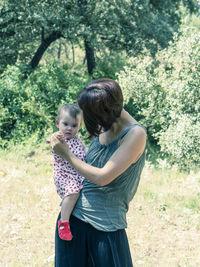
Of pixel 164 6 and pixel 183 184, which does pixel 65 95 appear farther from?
pixel 164 6

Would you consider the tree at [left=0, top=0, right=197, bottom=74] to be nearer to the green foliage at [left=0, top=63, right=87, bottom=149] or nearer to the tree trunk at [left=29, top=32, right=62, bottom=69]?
the tree trunk at [left=29, top=32, right=62, bottom=69]

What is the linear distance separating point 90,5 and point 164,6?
3617 mm

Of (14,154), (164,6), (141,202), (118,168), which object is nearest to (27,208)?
(141,202)


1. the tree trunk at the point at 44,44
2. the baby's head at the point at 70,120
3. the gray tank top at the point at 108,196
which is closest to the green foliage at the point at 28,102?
the tree trunk at the point at 44,44

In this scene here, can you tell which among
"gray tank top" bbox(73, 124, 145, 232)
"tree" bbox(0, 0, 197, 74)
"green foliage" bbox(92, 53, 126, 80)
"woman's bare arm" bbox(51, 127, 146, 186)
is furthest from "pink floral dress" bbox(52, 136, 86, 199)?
"green foliage" bbox(92, 53, 126, 80)

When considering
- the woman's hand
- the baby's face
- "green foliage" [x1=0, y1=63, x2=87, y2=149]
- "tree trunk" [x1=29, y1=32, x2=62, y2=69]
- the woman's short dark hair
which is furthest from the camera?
"tree trunk" [x1=29, y1=32, x2=62, y2=69]

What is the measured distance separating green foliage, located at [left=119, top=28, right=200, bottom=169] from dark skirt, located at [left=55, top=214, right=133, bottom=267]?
5.62 m

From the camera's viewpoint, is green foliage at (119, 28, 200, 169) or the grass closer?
the grass

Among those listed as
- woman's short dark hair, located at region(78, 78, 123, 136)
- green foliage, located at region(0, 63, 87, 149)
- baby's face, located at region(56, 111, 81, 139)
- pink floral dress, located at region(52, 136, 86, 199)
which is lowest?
green foliage, located at region(0, 63, 87, 149)

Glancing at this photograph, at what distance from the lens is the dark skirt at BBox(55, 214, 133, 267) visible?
1.84 meters

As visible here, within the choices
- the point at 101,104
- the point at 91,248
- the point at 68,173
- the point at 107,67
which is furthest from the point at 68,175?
the point at 107,67

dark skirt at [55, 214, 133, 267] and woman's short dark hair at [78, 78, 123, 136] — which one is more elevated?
woman's short dark hair at [78, 78, 123, 136]

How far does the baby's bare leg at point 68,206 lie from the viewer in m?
1.93

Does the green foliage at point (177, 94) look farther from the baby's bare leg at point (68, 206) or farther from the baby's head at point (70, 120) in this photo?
the baby's bare leg at point (68, 206)
